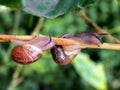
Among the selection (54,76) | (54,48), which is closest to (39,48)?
(54,48)

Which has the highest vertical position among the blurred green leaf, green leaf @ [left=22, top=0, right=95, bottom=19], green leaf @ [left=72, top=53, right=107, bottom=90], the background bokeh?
the blurred green leaf

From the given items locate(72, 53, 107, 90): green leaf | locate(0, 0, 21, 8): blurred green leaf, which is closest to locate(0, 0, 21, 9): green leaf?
locate(0, 0, 21, 8): blurred green leaf

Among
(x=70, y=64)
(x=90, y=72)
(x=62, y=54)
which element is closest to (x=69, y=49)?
(x=62, y=54)

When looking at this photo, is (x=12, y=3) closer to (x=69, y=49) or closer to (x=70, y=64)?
(x=69, y=49)

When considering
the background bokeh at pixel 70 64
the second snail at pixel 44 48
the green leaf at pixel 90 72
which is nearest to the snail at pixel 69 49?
the second snail at pixel 44 48

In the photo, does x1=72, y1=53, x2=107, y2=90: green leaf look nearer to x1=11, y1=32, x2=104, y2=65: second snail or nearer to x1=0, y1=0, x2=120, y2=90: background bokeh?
x1=11, y1=32, x2=104, y2=65: second snail

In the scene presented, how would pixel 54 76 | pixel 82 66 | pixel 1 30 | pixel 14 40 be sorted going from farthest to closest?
pixel 54 76
pixel 1 30
pixel 82 66
pixel 14 40

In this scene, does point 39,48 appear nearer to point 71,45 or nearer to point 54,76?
point 71,45

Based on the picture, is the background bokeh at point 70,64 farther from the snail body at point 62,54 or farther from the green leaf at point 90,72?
the snail body at point 62,54
